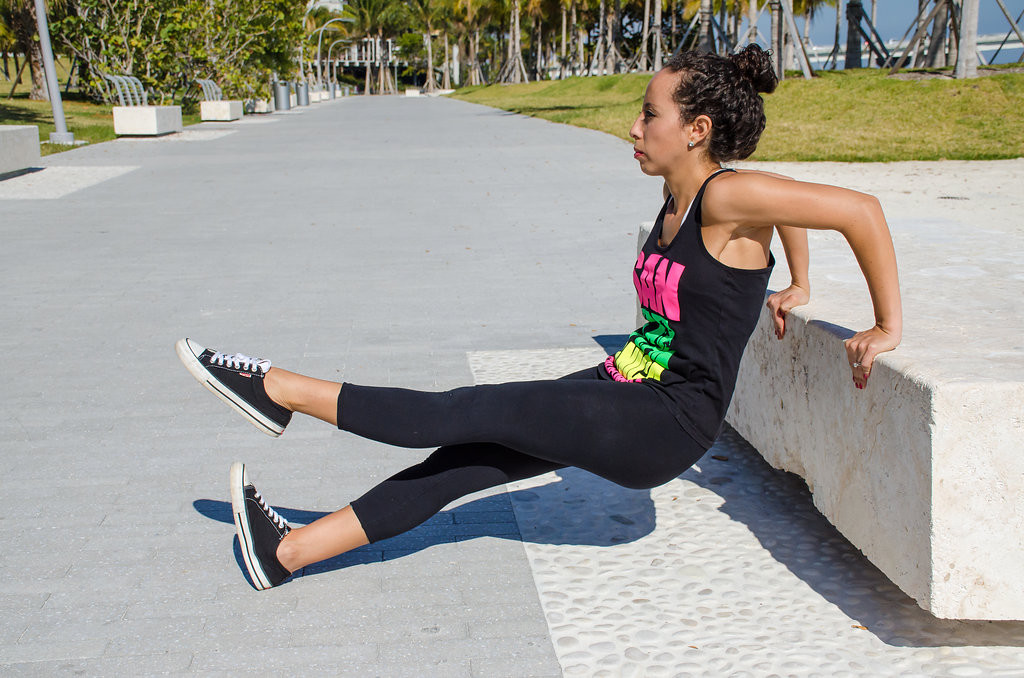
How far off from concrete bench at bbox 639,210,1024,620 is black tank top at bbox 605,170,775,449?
0.38 meters

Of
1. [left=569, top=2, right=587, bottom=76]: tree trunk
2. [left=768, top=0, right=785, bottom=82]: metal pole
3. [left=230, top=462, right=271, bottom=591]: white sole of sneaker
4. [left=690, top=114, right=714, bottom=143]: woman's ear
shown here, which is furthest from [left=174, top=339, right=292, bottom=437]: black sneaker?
[left=569, top=2, right=587, bottom=76]: tree trunk

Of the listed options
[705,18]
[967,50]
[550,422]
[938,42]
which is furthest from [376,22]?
[550,422]

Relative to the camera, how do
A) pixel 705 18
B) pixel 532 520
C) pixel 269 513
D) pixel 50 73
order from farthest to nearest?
pixel 705 18 < pixel 50 73 < pixel 532 520 < pixel 269 513

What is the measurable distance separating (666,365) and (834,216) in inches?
22.2

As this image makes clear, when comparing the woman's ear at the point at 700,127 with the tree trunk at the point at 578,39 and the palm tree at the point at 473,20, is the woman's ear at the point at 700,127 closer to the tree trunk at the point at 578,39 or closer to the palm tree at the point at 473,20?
the tree trunk at the point at 578,39

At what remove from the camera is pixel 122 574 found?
2.91m

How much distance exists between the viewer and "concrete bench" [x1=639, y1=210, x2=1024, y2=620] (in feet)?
7.50

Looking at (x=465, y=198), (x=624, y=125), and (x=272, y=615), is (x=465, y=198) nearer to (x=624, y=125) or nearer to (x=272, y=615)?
(x=272, y=615)

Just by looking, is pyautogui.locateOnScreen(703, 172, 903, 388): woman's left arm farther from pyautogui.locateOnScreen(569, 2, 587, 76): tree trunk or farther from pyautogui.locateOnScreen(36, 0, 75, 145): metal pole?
pyautogui.locateOnScreen(569, 2, 587, 76): tree trunk

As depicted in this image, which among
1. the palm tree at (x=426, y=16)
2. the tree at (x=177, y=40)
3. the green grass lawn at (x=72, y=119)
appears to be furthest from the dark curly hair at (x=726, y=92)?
the palm tree at (x=426, y=16)

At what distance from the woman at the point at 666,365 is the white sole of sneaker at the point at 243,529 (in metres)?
0.23

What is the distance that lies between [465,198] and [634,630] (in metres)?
8.84

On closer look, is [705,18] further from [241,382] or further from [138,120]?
[241,382]

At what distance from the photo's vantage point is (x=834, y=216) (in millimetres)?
2389
